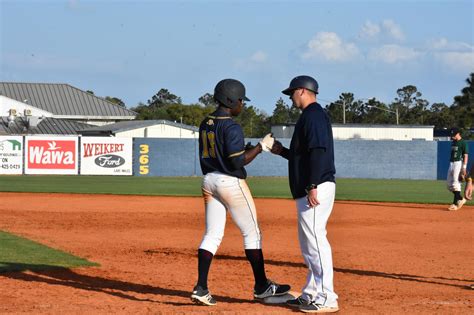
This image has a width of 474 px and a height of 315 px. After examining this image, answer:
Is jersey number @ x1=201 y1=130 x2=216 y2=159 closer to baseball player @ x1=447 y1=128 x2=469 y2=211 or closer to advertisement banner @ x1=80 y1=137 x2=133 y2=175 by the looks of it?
baseball player @ x1=447 y1=128 x2=469 y2=211

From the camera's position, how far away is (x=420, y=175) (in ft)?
149

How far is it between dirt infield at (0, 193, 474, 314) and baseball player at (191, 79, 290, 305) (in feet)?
0.88

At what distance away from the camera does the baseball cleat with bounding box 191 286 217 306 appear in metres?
Answer: 7.34

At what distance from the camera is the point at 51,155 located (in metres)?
40.2

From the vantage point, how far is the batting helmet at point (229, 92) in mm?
7578

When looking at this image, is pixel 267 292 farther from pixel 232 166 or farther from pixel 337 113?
pixel 337 113

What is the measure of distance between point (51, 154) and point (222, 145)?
33971mm

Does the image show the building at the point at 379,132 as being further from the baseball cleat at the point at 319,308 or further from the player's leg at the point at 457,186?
the baseball cleat at the point at 319,308

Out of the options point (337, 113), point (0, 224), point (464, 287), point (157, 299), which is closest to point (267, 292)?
point (157, 299)

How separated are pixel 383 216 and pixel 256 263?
11.3 m

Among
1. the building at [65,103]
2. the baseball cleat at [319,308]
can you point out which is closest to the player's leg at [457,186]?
the baseball cleat at [319,308]

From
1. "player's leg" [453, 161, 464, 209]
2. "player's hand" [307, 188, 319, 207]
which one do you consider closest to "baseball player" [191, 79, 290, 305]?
"player's hand" [307, 188, 319, 207]

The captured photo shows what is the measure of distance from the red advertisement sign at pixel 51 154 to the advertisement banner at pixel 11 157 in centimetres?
43

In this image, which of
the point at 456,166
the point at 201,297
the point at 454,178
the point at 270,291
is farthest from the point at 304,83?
the point at 456,166
